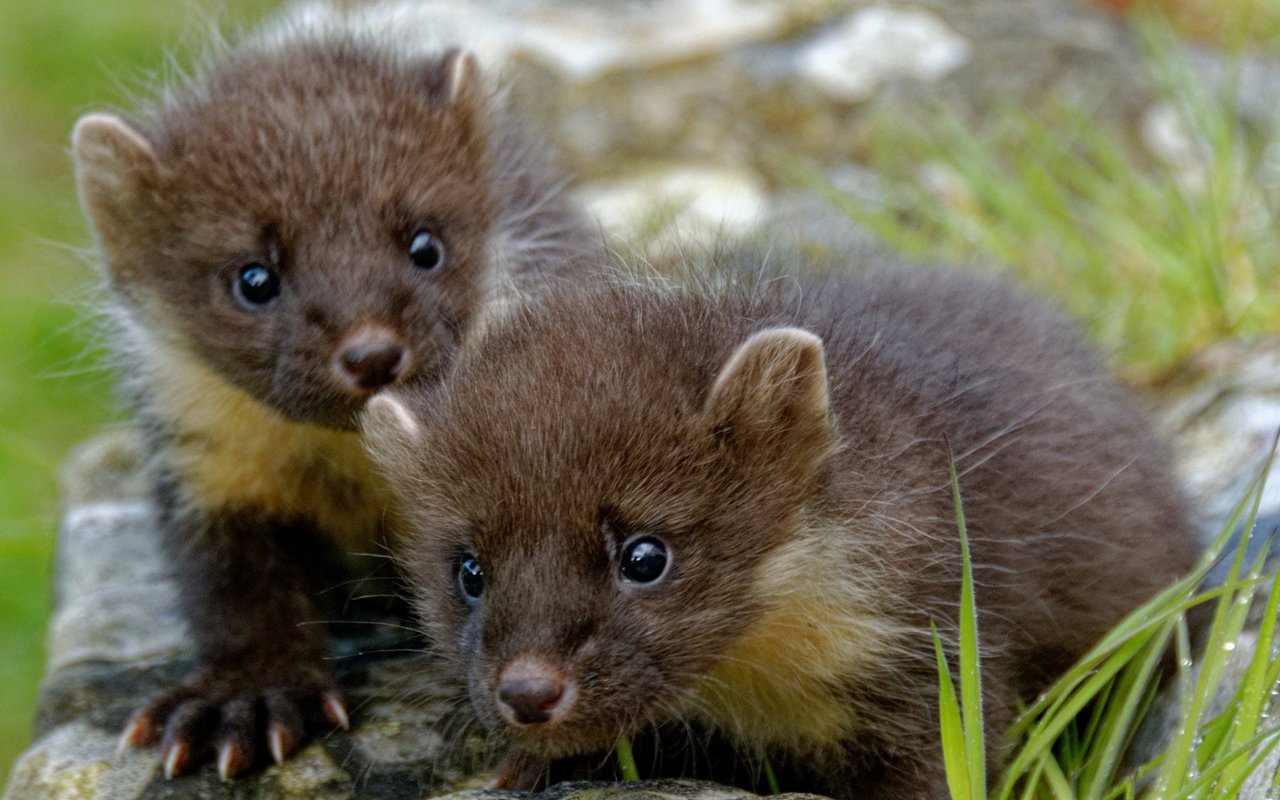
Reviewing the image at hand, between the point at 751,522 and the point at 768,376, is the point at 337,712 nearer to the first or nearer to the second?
the point at 751,522

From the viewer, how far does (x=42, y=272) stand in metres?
12.2

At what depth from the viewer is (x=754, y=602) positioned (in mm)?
4164

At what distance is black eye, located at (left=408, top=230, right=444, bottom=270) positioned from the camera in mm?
5525

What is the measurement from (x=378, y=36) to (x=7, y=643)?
4.38m

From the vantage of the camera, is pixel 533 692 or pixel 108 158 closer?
pixel 533 692

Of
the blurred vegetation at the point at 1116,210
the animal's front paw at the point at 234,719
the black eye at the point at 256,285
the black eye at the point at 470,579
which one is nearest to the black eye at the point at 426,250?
the black eye at the point at 256,285

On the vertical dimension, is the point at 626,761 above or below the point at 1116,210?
below

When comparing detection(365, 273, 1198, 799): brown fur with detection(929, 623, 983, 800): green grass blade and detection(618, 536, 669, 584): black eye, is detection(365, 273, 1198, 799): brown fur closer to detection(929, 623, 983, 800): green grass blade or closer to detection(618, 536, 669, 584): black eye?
detection(618, 536, 669, 584): black eye

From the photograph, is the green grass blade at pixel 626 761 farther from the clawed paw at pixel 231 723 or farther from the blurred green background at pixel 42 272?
the blurred green background at pixel 42 272

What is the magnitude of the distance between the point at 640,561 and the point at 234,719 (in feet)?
5.92

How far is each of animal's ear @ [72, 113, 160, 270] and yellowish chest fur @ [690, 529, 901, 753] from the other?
283 cm

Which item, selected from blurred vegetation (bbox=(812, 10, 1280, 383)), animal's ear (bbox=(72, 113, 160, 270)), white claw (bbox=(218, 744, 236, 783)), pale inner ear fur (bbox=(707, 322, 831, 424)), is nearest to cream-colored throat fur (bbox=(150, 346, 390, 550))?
animal's ear (bbox=(72, 113, 160, 270))

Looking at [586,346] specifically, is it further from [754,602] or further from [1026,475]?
[1026,475]

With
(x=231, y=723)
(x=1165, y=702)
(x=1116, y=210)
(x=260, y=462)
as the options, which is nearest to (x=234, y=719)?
(x=231, y=723)
